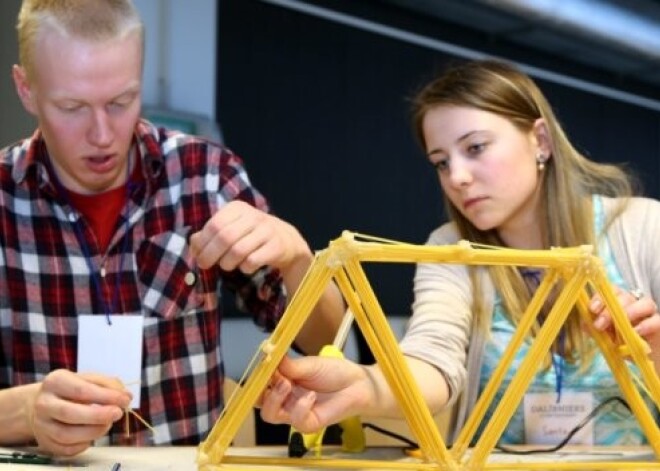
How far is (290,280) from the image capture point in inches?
50.8

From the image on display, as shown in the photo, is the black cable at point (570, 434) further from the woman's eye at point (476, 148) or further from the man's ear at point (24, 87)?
the man's ear at point (24, 87)

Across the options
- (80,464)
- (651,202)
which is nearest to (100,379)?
(80,464)

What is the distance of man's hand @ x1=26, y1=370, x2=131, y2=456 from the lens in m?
0.89

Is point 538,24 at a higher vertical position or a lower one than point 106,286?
higher

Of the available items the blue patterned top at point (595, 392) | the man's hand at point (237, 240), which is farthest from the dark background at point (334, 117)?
the man's hand at point (237, 240)

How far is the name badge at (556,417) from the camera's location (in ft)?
4.13

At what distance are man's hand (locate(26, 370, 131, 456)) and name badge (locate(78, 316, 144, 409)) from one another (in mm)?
331

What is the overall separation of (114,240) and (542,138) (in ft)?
2.39

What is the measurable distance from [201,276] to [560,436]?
0.62m

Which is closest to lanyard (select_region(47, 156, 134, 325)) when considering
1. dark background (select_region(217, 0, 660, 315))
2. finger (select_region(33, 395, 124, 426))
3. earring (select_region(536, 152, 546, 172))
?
Result: finger (select_region(33, 395, 124, 426))

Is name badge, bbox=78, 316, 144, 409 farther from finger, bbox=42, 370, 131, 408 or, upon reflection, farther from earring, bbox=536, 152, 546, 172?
earring, bbox=536, 152, 546, 172

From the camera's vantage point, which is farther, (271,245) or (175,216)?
(175,216)

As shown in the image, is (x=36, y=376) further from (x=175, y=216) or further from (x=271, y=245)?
(x=271, y=245)

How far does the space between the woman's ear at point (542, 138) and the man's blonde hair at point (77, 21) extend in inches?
26.0
